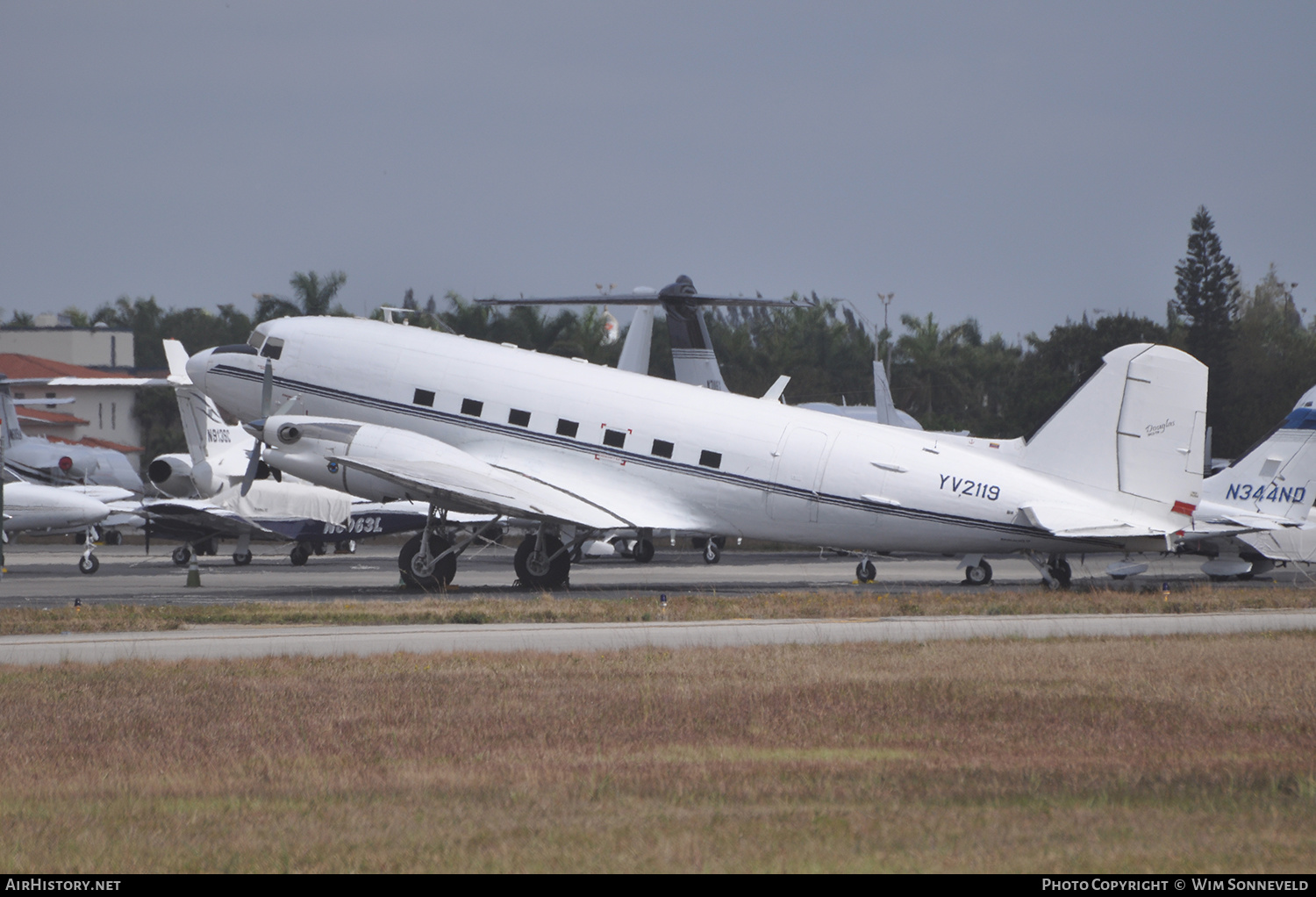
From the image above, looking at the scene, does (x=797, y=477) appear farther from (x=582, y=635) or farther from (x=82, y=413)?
(x=82, y=413)

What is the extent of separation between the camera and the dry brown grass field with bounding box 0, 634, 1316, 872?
738cm

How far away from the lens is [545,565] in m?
27.8

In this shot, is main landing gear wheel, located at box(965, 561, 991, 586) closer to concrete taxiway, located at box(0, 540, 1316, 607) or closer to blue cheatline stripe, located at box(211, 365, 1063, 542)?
concrete taxiway, located at box(0, 540, 1316, 607)

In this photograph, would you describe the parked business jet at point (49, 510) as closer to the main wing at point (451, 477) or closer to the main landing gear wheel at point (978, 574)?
the main wing at point (451, 477)

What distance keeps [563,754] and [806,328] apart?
305ft

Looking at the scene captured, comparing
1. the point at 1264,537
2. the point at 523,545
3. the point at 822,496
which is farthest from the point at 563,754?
the point at 1264,537

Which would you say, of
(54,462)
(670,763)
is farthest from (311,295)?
(670,763)

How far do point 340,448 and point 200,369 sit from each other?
5.77 meters

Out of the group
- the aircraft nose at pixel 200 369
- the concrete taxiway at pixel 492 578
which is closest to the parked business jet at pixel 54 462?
the concrete taxiway at pixel 492 578

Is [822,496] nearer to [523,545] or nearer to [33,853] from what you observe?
[523,545]

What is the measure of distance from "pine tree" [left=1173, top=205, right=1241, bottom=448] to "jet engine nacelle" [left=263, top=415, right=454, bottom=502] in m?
66.4

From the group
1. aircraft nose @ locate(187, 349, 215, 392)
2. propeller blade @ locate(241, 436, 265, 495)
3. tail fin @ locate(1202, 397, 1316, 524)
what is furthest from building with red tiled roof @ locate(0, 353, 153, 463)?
tail fin @ locate(1202, 397, 1316, 524)

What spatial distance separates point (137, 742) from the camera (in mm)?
11023

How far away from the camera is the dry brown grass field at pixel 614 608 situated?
2088 centimetres
